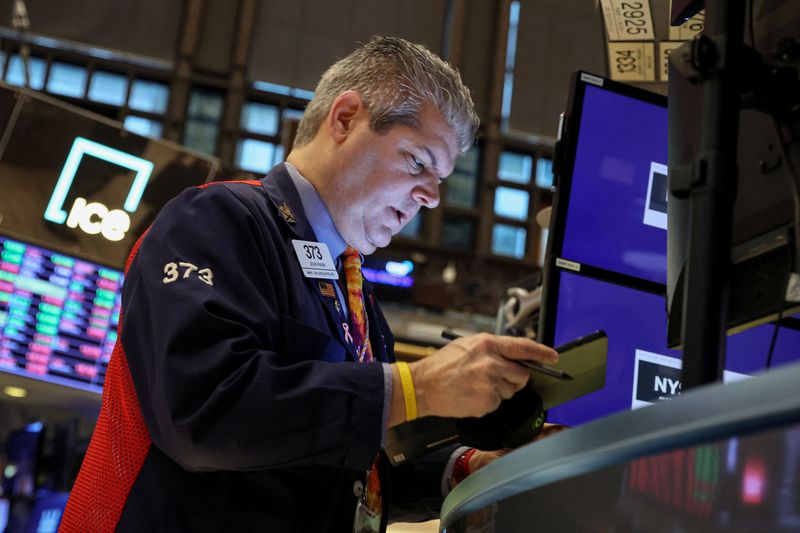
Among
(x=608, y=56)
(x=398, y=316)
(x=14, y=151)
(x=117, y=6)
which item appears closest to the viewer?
(x=608, y=56)

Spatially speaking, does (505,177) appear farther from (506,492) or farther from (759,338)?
(506,492)

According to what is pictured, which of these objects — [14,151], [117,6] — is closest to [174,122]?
[117,6]

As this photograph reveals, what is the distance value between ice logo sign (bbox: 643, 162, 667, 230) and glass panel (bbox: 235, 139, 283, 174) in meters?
8.90

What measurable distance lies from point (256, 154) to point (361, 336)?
375 inches

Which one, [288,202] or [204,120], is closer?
[288,202]

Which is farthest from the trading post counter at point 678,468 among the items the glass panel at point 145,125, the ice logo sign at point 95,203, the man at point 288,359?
the glass panel at point 145,125

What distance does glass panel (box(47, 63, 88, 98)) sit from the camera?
10.4 m

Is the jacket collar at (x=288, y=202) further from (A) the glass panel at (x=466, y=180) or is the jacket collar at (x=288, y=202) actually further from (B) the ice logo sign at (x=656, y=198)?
(A) the glass panel at (x=466, y=180)

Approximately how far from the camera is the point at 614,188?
1988 mm

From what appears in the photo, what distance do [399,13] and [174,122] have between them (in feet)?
10.2

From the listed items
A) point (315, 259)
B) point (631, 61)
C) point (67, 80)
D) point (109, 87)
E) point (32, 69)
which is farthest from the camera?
point (109, 87)

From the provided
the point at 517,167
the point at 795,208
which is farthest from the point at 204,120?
the point at 795,208

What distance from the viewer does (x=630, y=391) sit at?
1.94 meters

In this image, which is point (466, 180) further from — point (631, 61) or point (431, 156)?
point (431, 156)
